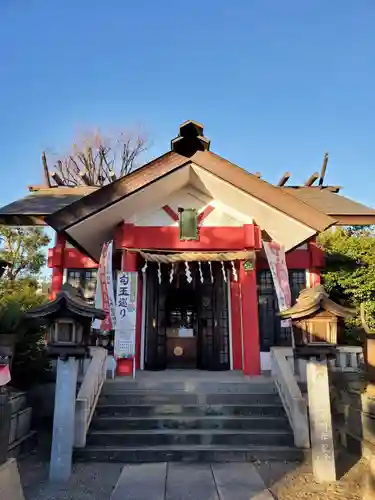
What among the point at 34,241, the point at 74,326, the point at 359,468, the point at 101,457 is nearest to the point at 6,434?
the point at 74,326

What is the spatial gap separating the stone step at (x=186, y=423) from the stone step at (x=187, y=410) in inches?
7.6

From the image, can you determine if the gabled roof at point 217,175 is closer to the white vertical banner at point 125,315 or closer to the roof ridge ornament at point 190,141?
the roof ridge ornament at point 190,141

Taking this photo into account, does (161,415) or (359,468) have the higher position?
(161,415)

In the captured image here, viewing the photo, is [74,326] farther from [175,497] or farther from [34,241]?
[34,241]

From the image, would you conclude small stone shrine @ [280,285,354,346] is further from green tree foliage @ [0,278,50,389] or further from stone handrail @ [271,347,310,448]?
green tree foliage @ [0,278,50,389]

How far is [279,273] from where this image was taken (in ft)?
29.5

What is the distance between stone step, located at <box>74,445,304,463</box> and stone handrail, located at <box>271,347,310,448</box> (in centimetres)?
25

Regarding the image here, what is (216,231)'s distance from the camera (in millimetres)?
9469

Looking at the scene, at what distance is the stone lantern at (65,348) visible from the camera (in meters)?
5.43

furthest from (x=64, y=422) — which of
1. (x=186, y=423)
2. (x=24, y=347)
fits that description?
(x=24, y=347)

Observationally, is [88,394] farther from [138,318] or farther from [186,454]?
[138,318]

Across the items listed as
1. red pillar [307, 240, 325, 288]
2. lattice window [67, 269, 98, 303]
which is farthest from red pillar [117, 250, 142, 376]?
red pillar [307, 240, 325, 288]

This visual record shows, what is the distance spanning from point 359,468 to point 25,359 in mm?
6057

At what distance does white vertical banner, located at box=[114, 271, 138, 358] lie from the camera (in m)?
8.38
